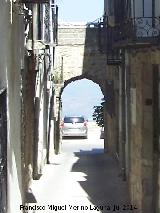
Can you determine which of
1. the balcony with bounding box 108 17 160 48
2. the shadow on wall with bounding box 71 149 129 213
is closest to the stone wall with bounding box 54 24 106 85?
the shadow on wall with bounding box 71 149 129 213

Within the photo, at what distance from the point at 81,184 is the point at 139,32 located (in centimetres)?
545

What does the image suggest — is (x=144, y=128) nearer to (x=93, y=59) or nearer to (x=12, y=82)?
(x=12, y=82)

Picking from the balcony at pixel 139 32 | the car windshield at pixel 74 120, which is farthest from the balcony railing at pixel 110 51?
the car windshield at pixel 74 120

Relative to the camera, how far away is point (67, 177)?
1670 cm

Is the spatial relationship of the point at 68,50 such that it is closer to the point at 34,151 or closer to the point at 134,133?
the point at 34,151

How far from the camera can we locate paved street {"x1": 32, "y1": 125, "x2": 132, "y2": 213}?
1266 cm

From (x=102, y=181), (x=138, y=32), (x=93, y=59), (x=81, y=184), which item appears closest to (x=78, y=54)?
(x=93, y=59)

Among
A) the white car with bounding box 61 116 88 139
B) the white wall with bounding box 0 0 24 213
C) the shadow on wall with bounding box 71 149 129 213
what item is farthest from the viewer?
the white car with bounding box 61 116 88 139

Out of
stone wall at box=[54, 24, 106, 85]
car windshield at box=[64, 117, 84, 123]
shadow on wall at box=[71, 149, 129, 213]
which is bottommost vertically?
shadow on wall at box=[71, 149, 129, 213]

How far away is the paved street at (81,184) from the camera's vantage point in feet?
41.5

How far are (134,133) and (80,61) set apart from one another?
12.0m

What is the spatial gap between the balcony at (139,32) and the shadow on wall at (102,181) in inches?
142

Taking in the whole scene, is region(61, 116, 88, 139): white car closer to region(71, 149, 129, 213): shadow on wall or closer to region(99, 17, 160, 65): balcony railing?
region(71, 149, 129, 213): shadow on wall

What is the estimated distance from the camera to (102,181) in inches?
631
